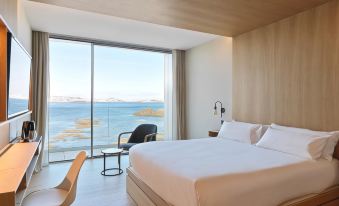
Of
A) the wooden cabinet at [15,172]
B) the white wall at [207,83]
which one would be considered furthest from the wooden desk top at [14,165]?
the white wall at [207,83]

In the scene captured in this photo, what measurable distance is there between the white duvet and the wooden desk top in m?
1.15

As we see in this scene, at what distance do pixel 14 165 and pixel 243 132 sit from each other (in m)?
2.92

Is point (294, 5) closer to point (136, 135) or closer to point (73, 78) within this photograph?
point (136, 135)

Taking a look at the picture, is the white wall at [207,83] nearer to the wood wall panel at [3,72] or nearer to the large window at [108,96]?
the large window at [108,96]

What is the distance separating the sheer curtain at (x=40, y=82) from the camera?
168 inches

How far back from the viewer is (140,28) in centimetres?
409

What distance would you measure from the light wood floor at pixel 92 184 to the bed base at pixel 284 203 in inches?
11.2

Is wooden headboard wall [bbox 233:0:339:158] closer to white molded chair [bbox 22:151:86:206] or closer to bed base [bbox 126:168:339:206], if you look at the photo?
bed base [bbox 126:168:339:206]

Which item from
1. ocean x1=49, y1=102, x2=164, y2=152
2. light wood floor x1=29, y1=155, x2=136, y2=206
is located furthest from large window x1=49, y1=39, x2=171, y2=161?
light wood floor x1=29, y1=155, x2=136, y2=206

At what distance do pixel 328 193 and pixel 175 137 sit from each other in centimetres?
392

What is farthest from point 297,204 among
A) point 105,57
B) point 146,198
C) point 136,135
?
point 105,57

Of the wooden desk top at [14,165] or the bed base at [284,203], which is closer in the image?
the wooden desk top at [14,165]

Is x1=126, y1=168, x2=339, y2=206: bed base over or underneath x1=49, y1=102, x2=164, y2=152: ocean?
underneath

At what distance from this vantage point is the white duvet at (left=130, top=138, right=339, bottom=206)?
1727 mm
